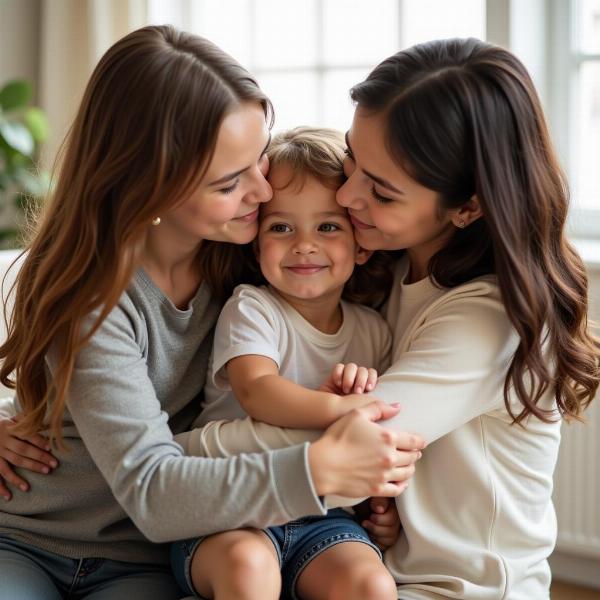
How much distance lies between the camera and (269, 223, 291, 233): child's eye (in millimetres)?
1654

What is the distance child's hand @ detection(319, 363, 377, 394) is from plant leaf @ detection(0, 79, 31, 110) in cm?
208

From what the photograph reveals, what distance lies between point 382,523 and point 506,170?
0.64m

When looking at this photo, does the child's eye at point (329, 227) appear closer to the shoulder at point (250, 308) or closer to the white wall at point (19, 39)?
the shoulder at point (250, 308)

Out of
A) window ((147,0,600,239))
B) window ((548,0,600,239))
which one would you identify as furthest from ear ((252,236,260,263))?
window ((548,0,600,239))

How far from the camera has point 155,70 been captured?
143 cm

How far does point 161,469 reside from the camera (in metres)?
1.37

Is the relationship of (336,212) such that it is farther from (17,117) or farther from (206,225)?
(17,117)

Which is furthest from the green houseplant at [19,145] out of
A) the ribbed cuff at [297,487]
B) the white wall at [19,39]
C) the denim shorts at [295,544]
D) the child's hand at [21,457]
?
the ribbed cuff at [297,487]

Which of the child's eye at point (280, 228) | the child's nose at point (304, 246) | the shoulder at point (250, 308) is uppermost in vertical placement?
the child's eye at point (280, 228)

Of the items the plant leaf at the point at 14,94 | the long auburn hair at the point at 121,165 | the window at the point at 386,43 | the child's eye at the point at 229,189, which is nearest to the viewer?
the long auburn hair at the point at 121,165

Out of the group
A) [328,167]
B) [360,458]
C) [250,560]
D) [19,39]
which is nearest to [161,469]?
[250,560]

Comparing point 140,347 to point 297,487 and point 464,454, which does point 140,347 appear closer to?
point 297,487

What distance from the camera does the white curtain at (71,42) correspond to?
301cm

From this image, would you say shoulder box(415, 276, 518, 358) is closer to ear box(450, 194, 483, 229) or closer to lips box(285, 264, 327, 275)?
ear box(450, 194, 483, 229)
